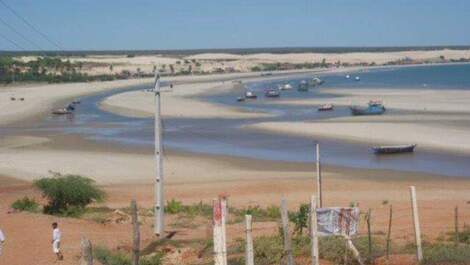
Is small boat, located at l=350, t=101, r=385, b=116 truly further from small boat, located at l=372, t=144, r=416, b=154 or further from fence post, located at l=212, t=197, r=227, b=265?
fence post, located at l=212, t=197, r=227, b=265

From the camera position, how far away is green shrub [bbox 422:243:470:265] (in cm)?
1383

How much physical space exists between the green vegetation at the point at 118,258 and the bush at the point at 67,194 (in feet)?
19.7

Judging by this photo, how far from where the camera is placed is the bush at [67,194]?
22.7 m

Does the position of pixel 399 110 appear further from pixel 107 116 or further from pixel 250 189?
pixel 250 189

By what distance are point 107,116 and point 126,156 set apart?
25186mm

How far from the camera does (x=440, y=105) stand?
211 feet

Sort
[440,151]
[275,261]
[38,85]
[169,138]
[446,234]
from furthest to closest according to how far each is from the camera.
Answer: [38,85] < [169,138] < [440,151] < [446,234] < [275,261]

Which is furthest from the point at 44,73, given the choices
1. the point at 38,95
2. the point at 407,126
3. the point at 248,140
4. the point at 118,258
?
the point at 118,258

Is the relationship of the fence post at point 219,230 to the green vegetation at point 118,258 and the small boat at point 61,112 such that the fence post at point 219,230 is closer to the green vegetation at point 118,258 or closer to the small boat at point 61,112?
the green vegetation at point 118,258

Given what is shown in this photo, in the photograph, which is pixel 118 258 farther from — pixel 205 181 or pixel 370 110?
pixel 370 110

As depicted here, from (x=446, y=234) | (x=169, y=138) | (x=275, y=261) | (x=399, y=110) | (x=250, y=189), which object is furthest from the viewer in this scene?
(x=399, y=110)

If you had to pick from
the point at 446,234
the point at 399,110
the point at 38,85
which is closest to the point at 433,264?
the point at 446,234

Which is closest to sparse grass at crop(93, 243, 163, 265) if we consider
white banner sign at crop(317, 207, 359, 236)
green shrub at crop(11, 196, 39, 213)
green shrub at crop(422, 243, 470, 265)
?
white banner sign at crop(317, 207, 359, 236)

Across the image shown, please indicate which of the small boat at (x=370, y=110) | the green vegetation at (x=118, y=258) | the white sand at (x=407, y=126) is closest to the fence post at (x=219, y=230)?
the green vegetation at (x=118, y=258)
